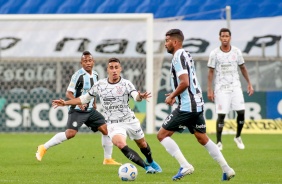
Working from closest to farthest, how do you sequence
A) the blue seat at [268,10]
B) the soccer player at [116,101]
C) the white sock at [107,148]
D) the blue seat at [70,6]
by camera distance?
the soccer player at [116,101], the white sock at [107,148], the blue seat at [268,10], the blue seat at [70,6]

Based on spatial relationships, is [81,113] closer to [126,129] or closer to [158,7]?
[126,129]

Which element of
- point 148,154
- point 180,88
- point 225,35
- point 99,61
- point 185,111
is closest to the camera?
point 180,88

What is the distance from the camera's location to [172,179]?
35.0ft

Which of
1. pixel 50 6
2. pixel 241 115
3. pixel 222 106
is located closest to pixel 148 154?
pixel 222 106

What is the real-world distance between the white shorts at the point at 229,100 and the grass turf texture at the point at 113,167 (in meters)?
0.79

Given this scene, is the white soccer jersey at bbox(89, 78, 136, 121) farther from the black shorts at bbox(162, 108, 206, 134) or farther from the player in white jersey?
the player in white jersey

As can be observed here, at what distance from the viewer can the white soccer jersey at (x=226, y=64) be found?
16.5 m

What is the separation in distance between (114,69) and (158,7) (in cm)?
1732

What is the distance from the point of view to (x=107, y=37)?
85.0 feet

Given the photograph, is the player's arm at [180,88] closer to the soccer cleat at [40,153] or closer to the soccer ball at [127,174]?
the soccer ball at [127,174]

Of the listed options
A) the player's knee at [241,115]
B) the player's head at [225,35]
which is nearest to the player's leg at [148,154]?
the player's head at [225,35]

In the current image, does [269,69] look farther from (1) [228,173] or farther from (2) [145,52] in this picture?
(1) [228,173]

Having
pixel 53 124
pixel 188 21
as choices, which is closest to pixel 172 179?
pixel 53 124

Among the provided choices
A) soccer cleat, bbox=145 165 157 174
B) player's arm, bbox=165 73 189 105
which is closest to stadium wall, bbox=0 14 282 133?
soccer cleat, bbox=145 165 157 174
